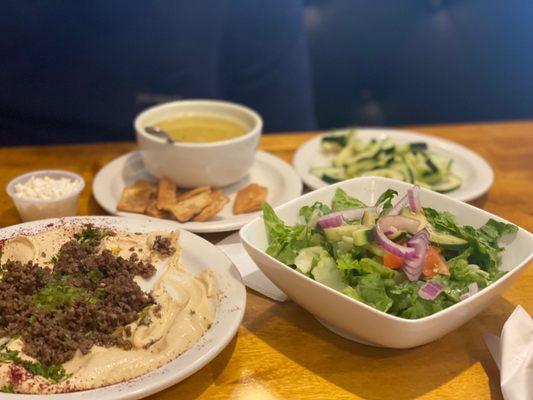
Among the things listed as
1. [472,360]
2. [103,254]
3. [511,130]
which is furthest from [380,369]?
[511,130]

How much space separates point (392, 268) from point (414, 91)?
2.82m

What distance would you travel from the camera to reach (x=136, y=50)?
3168 millimetres

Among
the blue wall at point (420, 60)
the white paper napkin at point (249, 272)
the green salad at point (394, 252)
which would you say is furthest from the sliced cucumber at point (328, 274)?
the blue wall at point (420, 60)

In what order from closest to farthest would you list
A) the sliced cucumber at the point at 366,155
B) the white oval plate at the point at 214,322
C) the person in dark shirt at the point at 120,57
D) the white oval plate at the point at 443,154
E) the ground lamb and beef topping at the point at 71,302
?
the white oval plate at the point at 214,322 < the ground lamb and beef topping at the point at 71,302 < the white oval plate at the point at 443,154 < the sliced cucumber at the point at 366,155 < the person in dark shirt at the point at 120,57

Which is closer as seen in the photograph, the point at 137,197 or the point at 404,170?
the point at 137,197

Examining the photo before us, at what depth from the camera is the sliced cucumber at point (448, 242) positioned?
139cm

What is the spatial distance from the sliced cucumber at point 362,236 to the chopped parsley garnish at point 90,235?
2.19 feet

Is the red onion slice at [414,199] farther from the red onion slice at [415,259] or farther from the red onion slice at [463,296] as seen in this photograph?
the red onion slice at [463,296]

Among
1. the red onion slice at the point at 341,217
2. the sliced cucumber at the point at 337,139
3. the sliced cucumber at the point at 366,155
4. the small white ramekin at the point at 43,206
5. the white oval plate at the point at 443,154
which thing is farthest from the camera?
the sliced cucumber at the point at 337,139

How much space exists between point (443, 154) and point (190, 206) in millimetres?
1114

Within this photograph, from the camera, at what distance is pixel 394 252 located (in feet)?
4.30

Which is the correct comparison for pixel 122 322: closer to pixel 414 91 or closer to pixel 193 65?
pixel 193 65

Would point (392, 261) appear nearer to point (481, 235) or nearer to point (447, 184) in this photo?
point (481, 235)

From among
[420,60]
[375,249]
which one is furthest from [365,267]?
[420,60]
